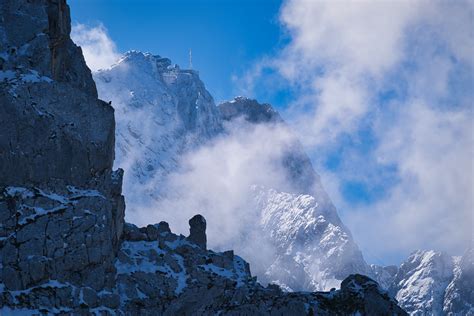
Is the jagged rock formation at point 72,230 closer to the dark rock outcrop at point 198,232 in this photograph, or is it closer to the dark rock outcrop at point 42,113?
the dark rock outcrop at point 42,113

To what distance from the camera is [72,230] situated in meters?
92.6

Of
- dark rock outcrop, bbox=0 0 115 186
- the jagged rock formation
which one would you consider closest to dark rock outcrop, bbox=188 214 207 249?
the jagged rock formation

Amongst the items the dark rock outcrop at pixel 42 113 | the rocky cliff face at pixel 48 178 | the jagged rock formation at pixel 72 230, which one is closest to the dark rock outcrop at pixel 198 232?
the jagged rock formation at pixel 72 230

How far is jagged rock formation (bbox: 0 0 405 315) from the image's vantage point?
89062 millimetres

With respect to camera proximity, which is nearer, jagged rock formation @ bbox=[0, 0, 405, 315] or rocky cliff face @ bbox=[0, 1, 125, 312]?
rocky cliff face @ bbox=[0, 1, 125, 312]

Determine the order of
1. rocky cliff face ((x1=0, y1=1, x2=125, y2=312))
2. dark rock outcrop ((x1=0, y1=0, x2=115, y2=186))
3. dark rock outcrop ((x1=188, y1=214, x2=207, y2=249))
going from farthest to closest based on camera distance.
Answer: dark rock outcrop ((x1=188, y1=214, x2=207, y2=249)) < dark rock outcrop ((x1=0, y1=0, x2=115, y2=186)) < rocky cliff face ((x1=0, y1=1, x2=125, y2=312))

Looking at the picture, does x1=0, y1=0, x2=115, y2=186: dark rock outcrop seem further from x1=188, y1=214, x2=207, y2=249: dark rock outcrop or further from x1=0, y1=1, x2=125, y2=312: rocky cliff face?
x1=188, y1=214, x2=207, y2=249: dark rock outcrop

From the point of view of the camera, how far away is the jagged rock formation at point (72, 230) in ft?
292

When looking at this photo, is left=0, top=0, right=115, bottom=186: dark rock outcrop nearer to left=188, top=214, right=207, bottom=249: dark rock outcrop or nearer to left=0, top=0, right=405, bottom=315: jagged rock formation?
left=0, top=0, right=405, bottom=315: jagged rock formation

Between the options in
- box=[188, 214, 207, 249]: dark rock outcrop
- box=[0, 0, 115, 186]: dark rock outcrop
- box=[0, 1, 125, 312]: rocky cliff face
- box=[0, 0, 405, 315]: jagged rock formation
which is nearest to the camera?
box=[0, 1, 125, 312]: rocky cliff face

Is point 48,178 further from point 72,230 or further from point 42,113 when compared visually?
point 42,113

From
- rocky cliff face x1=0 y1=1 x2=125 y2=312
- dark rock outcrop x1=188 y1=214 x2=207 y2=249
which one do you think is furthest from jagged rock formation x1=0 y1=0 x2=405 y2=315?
dark rock outcrop x1=188 y1=214 x2=207 y2=249

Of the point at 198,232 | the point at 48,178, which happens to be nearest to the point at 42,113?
the point at 48,178

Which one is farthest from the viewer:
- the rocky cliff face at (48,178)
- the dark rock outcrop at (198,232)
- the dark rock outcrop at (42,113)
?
the dark rock outcrop at (198,232)
